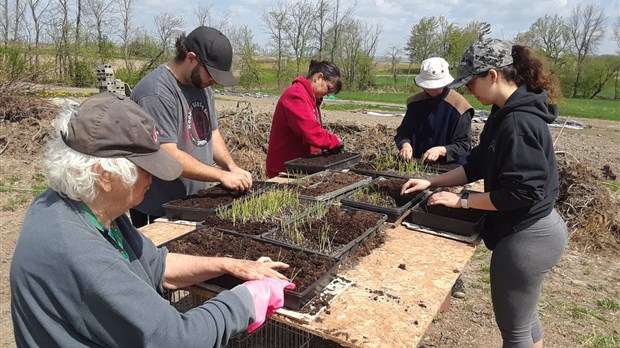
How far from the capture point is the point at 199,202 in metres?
2.79

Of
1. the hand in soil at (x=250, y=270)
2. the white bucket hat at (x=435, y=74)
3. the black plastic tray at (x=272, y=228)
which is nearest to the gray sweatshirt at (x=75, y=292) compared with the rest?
the hand in soil at (x=250, y=270)

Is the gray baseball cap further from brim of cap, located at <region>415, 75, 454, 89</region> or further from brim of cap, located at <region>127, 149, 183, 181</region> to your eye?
brim of cap, located at <region>415, 75, 454, 89</region>

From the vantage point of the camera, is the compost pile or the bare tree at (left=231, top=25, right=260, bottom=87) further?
the bare tree at (left=231, top=25, right=260, bottom=87)

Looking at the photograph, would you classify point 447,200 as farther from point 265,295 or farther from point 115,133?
point 115,133

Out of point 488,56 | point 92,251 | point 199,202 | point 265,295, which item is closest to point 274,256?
point 265,295

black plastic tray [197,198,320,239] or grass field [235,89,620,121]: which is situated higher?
grass field [235,89,620,121]

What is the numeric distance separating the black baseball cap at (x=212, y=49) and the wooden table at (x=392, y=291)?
0.95 m

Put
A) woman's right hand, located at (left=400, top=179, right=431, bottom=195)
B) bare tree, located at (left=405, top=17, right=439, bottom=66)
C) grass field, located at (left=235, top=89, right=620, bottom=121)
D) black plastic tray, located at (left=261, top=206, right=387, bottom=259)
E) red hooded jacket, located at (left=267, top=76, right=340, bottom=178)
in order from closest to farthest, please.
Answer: black plastic tray, located at (left=261, top=206, right=387, bottom=259), woman's right hand, located at (left=400, top=179, right=431, bottom=195), red hooded jacket, located at (left=267, top=76, right=340, bottom=178), grass field, located at (left=235, top=89, right=620, bottom=121), bare tree, located at (left=405, top=17, right=439, bottom=66)

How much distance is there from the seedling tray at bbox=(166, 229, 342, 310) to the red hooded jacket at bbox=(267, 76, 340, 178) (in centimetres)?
174

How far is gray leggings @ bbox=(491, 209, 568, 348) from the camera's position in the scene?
2.10 metres

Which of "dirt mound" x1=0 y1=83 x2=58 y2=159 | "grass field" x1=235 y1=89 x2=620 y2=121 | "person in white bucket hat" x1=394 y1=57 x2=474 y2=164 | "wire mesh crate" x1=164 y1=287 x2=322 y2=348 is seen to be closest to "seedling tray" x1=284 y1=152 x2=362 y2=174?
"person in white bucket hat" x1=394 y1=57 x2=474 y2=164

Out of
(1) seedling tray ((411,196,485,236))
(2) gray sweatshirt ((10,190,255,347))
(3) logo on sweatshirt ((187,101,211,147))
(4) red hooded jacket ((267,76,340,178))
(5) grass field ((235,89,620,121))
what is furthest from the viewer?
(5) grass field ((235,89,620,121))

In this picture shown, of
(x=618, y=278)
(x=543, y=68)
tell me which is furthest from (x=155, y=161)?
(x=618, y=278)

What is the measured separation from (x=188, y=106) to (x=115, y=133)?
1691 mm
